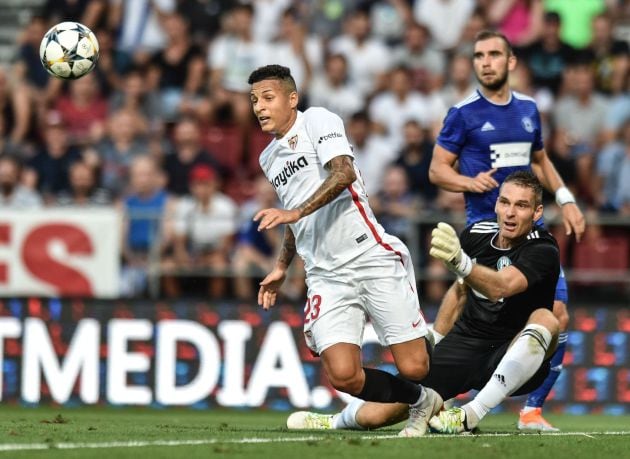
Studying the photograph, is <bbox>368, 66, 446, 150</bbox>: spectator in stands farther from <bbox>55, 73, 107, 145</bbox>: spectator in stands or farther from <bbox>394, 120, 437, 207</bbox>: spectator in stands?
<bbox>55, 73, 107, 145</bbox>: spectator in stands

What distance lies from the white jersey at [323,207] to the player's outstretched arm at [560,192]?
5.53 feet

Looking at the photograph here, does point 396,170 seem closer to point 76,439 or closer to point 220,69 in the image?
point 220,69

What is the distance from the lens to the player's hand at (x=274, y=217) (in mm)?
7727

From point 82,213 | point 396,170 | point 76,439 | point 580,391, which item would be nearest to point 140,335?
point 82,213

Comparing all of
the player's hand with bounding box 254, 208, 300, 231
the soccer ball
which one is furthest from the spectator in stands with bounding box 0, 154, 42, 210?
the player's hand with bounding box 254, 208, 300, 231

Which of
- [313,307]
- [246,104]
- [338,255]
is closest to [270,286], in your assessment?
[313,307]

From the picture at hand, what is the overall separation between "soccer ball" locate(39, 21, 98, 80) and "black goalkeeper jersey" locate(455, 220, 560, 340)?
3499 millimetres

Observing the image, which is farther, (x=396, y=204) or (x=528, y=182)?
(x=396, y=204)

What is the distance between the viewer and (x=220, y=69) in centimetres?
1653

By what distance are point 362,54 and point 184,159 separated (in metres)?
2.98

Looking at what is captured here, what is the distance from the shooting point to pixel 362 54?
54.6 ft

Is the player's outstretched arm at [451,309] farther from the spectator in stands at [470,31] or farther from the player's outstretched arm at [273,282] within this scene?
the spectator in stands at [470,31]

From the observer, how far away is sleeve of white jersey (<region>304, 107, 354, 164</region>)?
8.50 metres

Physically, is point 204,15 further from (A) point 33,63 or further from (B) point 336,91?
(B) point 336,91
